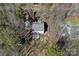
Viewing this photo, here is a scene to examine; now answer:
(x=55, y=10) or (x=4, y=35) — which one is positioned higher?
(x=55, y=10)

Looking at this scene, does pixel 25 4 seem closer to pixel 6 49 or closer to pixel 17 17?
pixel 17 17

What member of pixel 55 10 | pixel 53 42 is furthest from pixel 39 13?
pixel 53 42

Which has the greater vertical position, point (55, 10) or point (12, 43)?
point (55, 10)

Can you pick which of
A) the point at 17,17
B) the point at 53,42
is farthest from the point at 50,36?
the point at 17,17

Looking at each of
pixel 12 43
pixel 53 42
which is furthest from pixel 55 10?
pixel 12 43

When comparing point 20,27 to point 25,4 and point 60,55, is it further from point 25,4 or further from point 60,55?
point 60,55

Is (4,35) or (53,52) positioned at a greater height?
(4,35)

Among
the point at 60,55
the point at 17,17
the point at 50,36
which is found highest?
the point at 17,17

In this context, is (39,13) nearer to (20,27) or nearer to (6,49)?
(20,27)
